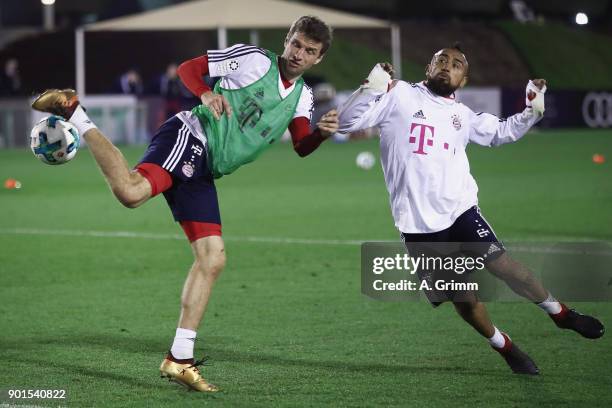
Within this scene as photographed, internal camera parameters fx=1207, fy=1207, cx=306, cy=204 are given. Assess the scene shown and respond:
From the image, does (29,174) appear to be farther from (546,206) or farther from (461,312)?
(461,312)

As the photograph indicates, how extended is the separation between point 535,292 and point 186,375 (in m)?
2.17

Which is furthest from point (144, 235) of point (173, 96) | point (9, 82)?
point (9, 82)

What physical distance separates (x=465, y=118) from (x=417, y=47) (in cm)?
4215

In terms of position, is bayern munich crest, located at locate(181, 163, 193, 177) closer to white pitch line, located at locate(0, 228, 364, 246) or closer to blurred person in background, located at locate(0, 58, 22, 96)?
white pitch line, located at locate(0, 228, 364, 246)

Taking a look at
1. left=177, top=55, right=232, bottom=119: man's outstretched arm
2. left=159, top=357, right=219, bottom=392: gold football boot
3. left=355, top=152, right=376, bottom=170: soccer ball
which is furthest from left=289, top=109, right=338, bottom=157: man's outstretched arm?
left=355, top=152, right=376, bottom=170: soccer ball

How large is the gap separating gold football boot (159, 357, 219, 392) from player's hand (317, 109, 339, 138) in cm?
159

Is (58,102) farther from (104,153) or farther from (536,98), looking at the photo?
(536,98)

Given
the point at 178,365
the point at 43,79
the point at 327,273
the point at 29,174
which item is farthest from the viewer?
the point at 43,79

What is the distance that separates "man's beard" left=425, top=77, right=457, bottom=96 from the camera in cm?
750

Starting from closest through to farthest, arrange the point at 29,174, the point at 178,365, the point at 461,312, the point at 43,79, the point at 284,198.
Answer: the point at 178,365 < the point at 461,312 < the point at 284,198 < the point at 29,174 < the point at 43,79

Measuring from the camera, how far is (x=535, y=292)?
7.32 meters

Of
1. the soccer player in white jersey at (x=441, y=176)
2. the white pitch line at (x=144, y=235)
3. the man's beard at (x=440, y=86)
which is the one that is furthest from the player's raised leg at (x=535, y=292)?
the white pitch line at (x=144, y=235)

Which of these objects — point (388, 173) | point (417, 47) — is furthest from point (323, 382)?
point (417, 47)

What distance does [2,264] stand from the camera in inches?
481
